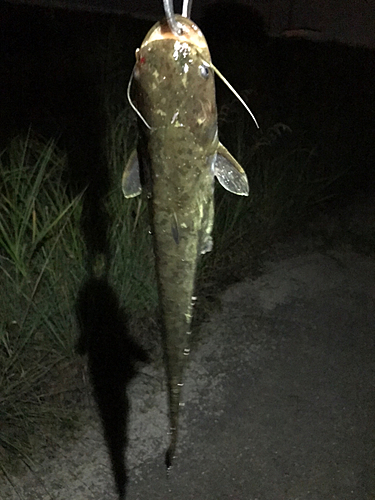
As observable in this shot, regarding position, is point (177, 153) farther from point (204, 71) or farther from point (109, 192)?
point (109, 192)

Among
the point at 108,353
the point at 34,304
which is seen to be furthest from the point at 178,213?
the point at 108,353

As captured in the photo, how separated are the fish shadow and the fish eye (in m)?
1.92

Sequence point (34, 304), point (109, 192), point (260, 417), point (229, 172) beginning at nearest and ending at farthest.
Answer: point (229, 172), point (34, 304), point (260, 417), point (109, 192)

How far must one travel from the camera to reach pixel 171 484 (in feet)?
7.11

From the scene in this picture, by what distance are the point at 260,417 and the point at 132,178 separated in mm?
1955

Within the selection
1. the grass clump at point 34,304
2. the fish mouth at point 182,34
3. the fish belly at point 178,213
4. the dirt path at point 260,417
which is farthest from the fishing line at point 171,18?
the dirt path at point 260,417

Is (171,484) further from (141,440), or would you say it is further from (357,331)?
(357,331)

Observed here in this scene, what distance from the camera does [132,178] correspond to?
81 centimetres

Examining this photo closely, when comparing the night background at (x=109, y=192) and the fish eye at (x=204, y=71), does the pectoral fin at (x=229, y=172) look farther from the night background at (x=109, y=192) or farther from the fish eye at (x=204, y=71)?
the night background at (x=109, y=192)

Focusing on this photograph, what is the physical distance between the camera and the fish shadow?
240cm

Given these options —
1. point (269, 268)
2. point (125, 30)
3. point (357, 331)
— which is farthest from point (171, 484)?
point (125, 30)

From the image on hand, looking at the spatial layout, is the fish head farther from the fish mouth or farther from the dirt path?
the dirt path

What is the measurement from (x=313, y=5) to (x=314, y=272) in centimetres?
615

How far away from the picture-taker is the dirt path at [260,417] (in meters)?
2.16
